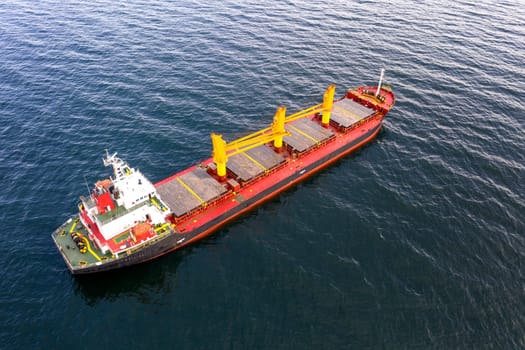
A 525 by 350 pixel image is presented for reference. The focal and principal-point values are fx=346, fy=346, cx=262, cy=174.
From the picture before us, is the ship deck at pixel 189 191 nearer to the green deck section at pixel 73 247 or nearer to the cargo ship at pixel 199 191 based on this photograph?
the cargo ship at pixel 199 191

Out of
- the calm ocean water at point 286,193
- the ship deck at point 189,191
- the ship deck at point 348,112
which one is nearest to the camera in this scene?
the calm ocean water at point 286,193

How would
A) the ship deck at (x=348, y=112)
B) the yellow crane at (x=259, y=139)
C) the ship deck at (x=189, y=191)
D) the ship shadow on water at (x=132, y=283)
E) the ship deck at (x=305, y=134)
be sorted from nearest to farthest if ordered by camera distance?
1. the ship shadow on water at (x=132, y=283)
2. the ship deck at (x=189, y=191)
3. the yellow crane at (x=259, y=139)
4. the ship deck at (x=305, y=134)
5. the ship deck at (x=348, y=112)

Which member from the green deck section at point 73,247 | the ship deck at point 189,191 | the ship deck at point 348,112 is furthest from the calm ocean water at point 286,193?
the ship deck at point 348,112

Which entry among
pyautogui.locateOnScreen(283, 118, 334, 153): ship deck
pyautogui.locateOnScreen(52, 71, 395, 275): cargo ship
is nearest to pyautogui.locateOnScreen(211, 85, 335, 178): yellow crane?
pyautogui.locateOnScreen(52, 71, 395, 275): cargo ship

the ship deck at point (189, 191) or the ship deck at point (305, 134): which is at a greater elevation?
the ship deck at point (305, 134)

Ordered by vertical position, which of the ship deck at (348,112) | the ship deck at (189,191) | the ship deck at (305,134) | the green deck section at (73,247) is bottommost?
the green deck section at (73,247)

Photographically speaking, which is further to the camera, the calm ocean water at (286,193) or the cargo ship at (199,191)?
the cargo ship at (199,191)

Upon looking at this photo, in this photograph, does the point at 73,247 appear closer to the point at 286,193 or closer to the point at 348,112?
the point at 286,193

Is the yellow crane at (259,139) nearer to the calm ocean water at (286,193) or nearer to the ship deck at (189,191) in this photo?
the ship deck at (189,191)

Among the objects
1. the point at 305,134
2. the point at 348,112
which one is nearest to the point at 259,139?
the point at 305,134
